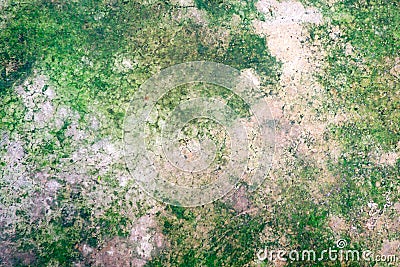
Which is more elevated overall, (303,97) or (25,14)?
(25,14)

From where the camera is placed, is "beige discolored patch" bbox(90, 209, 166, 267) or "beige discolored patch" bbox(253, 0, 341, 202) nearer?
"beige discolored patch" bbox(90, 209, 166, 267)

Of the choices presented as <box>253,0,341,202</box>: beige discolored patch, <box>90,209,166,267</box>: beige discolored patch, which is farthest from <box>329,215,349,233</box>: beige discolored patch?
<box>90,209,166,267</box>: beige discolored patch

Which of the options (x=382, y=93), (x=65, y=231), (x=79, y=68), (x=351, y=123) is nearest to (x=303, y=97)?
(x=351, y=123)

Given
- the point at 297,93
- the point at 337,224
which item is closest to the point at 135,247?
the point at 337,224

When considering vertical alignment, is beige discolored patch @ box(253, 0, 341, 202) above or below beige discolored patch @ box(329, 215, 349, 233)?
above

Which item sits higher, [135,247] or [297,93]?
[297,93]

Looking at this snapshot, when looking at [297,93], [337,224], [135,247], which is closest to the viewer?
[135,247]

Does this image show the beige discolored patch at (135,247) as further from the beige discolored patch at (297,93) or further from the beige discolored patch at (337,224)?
the beige discolored patch at (337,224)

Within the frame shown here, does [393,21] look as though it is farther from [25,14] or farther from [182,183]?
[25,14]

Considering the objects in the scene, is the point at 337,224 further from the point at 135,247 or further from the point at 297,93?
the point at 135,247

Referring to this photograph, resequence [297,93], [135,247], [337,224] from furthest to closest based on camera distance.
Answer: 1. [297,93]
2. [337,224]
3. [135,247]

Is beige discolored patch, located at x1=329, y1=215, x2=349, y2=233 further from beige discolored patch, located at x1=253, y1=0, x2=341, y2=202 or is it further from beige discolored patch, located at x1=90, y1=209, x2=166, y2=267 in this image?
beige discolored patch, located at x1=90, y1=209, x2=166, y2=267
